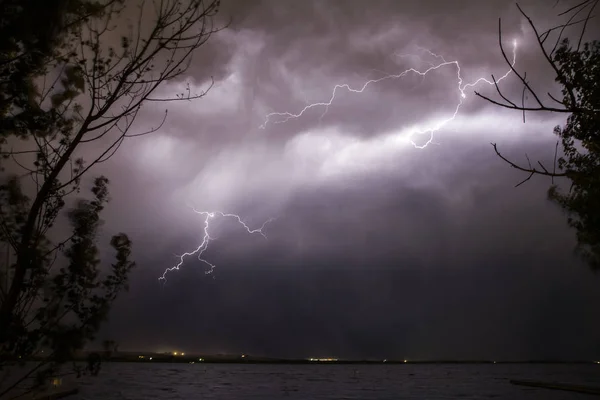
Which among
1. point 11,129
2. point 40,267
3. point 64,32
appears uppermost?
point 64,32

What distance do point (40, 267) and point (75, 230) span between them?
1.46 ft

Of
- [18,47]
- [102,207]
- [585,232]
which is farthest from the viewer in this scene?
[585,232]

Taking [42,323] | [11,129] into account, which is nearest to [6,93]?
[11,129]

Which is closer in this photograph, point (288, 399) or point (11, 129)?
point (11, 129)

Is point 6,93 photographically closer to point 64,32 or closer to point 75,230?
point 64,32

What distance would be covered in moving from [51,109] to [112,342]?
6.68ft

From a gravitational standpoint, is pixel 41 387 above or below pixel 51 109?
below

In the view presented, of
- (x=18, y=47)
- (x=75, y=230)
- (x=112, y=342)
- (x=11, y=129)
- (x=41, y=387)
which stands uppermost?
(x=18, y=47)

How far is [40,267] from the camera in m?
4.46

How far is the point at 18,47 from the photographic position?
159 inches

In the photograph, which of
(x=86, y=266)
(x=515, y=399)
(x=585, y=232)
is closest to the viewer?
(x=86, y=266)

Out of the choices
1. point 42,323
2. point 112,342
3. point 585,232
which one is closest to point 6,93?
point 42,323

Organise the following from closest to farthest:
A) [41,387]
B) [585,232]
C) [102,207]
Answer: [41,387] → [102,207] → [585,232]

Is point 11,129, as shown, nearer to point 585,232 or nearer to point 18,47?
point 18,47
